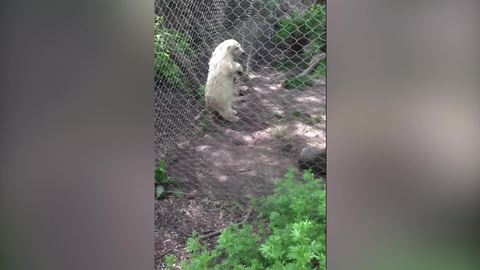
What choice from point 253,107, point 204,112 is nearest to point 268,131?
point 253,107

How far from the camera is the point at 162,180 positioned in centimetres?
201

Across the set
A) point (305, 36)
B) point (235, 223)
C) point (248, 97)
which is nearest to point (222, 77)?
point (248, 97)

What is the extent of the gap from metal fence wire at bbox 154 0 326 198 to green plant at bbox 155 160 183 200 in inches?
0.9

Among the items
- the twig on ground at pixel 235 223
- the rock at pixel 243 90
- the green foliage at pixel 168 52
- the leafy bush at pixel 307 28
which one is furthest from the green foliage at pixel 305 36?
the twig on ground at pixel 235 223

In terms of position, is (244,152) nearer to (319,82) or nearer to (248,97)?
(248,97)

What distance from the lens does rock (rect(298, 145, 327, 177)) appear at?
2102 millimetres

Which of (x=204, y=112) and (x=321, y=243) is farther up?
(x=204, y=112)

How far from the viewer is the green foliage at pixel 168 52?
78.5 inches

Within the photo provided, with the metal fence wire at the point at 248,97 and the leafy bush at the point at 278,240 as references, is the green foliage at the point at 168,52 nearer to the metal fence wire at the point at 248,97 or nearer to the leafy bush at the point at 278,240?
the metal fence wire at the point at 248,97
